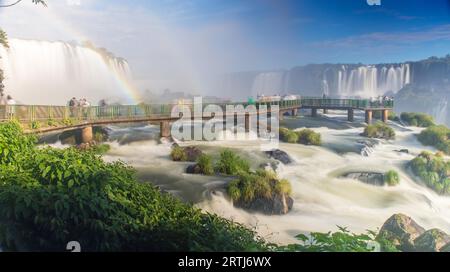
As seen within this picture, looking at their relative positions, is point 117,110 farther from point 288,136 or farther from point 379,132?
point 379,132

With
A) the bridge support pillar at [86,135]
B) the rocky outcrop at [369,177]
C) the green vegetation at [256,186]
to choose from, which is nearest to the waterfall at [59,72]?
the bridge support pillar at [86,135]

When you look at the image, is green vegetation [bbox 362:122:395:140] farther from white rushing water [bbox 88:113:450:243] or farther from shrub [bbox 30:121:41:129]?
shrub [bbox 30:121:41:129]

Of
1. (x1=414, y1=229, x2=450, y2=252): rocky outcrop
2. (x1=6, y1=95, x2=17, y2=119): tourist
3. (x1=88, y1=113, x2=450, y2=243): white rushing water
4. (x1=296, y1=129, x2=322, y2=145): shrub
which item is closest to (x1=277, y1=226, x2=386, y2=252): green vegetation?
(x1=88, y1=113, x2=450, y2=243): white rushing water

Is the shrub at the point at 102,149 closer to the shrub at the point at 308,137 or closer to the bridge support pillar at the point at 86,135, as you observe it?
the bridge support pillar at the point at 86,135

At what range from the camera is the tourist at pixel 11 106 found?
12.9 feet

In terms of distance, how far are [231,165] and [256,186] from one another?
292 millimetres

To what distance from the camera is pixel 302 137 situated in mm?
4086

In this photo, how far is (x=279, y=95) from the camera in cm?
424

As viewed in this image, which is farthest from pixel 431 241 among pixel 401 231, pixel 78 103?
pixel 78 103

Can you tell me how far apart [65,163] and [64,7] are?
1.45 metres

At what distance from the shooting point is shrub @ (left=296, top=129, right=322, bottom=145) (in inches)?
161

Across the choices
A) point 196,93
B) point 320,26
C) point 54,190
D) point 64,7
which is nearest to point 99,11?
point 64,7

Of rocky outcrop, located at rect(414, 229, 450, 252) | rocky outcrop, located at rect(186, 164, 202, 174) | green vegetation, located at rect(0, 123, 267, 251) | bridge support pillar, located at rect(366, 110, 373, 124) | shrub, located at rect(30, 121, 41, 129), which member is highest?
bridge support pillar, located at rect(366, 110, 373, 124)

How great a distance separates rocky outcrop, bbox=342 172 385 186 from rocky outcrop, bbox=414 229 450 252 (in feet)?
1.84
